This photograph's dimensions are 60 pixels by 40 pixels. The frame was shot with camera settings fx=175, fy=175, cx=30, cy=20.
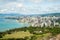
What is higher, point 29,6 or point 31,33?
point 29,6

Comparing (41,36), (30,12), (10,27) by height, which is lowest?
(41,36)

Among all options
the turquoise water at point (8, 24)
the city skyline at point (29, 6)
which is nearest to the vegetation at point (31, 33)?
the turquoise water at point (8, 24)

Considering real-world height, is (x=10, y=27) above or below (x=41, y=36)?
above

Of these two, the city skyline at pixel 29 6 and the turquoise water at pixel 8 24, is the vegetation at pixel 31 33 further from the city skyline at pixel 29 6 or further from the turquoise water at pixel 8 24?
the city skyline at pixel 29 6

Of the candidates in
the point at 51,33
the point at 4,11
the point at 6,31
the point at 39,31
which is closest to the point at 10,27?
the point at 6,31

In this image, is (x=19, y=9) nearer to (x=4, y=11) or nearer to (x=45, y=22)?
(x=4, y=11)

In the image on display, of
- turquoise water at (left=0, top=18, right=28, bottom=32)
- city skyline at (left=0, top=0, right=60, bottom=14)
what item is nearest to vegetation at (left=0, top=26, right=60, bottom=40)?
turquoise water at (left=0, top=18, right=28, bottom=32)

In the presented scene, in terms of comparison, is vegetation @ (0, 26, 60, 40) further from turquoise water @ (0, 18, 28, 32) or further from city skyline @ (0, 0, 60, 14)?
city skyline @ (0, 0, 60, 14)
